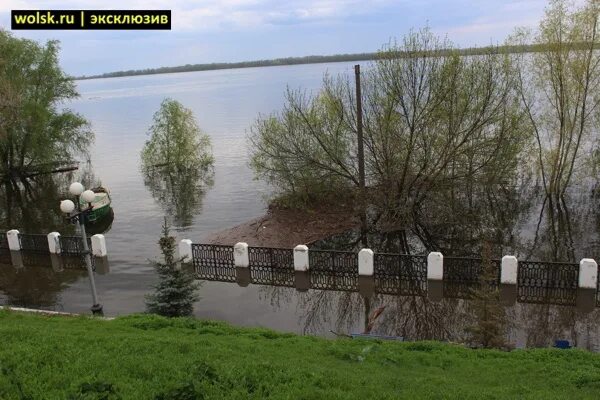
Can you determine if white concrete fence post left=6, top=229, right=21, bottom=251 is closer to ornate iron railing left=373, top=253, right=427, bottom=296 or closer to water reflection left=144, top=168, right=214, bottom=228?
water reflection left=144, top=168, right=214, bottom=228

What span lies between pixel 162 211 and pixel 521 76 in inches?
838

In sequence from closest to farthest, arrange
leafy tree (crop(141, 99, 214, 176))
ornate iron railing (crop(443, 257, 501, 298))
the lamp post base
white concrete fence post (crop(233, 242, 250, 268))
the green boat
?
1. the lamp post base
2. ornate iron railing (crop(443, 257, 501, 298))
3. white concrete fence post (crop(233, 242, 250, 268))
4. the green boat
5. leafy tree (crop(141, 99, 214, 176))

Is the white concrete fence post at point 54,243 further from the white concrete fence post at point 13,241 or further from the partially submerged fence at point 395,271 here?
the partially submerged fence at point 395,271

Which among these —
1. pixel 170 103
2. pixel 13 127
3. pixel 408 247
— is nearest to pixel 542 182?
pixel 408 247

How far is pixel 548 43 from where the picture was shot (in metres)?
25.4

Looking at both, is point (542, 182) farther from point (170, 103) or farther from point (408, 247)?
point (170, 103)

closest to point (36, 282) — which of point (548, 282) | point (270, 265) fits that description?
point (270, 265)

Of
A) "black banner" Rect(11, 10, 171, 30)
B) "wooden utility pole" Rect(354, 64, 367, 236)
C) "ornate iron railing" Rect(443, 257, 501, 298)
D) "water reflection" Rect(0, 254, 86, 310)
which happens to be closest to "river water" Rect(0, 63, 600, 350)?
"water reflection" Rect(0, 254, 86, 310)

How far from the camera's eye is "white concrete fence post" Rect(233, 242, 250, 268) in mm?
16625

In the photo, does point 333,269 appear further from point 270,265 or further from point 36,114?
point 36,114

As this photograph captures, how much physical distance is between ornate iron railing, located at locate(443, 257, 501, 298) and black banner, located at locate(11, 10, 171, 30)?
1091cm

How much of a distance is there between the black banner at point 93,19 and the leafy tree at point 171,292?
6418 mm

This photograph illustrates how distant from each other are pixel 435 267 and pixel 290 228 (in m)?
9.91

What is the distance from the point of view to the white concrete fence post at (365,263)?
50.1 feet
